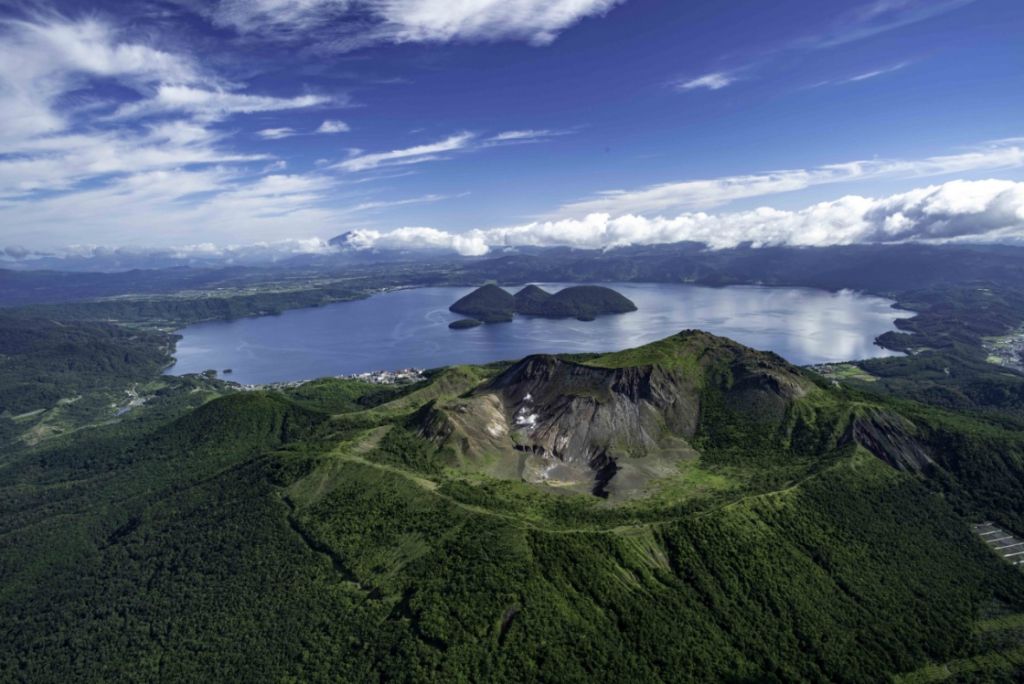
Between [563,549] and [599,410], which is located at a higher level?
[599,410]

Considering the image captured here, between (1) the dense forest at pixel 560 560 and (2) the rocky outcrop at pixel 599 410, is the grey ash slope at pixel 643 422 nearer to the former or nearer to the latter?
(2) the rocky outcrop at pixel 599 410

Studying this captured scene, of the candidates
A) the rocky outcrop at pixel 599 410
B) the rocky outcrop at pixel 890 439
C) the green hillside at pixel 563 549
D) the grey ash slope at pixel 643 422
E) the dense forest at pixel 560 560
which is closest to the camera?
the dense forest at pixel 560 560

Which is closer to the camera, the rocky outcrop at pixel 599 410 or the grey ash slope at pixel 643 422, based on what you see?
the grey ash slope at pixel 643 422

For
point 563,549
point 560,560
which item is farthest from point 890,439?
point 560,560

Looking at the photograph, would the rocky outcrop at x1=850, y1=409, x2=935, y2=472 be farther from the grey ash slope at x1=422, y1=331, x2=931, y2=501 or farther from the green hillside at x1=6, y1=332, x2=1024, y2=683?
the green hillside at x1=6, y1=332, x2=1024, y2=683

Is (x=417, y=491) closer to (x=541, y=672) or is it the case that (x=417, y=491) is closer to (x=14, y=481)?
(x=541, y=672)

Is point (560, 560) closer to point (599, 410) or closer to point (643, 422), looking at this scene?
point (599, 410)

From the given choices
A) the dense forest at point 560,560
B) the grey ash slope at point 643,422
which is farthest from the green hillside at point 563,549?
the grey ash slope at point 643,422

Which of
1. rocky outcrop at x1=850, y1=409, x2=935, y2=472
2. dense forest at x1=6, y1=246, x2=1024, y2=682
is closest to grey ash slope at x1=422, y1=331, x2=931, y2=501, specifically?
rocky outcrop at x1=850, y1=409, x2=935, y2=472

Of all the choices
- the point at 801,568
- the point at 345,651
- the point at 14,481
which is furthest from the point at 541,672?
the point at 14,481
